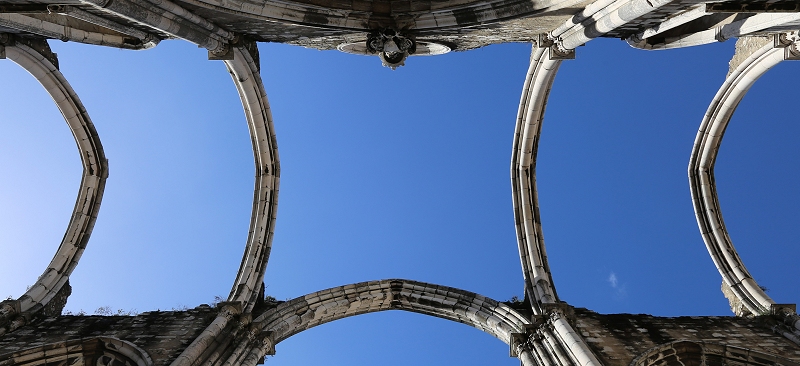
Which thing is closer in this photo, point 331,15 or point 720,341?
point 331,15

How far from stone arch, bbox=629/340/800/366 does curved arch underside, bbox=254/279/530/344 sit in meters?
2.74

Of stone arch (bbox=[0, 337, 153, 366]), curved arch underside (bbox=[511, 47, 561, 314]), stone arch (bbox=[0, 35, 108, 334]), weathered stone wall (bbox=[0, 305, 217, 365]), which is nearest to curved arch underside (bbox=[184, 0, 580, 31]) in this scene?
curved arch underside (bbox=[511, 47, 561, 314])

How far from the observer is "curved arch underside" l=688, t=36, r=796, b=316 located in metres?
15.2

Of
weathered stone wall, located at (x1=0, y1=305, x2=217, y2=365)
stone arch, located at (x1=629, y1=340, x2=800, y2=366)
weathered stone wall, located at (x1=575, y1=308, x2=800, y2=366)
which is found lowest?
weathered stone wall, located at (x1=0, y1=305, x2=217, y2=365)

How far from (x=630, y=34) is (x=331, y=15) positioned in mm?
5803

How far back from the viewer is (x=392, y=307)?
1667 centimetres

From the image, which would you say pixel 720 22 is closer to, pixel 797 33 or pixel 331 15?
pixel 797 33

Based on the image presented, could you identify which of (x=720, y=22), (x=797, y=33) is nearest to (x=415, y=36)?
(x=720, y=22)

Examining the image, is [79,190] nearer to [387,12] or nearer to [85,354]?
[85,354]

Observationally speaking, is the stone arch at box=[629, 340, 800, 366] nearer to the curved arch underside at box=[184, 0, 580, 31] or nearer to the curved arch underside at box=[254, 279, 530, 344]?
the curved arch underside at box=[254, 279, 530, 344]

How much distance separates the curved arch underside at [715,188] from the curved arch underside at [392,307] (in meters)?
5.29

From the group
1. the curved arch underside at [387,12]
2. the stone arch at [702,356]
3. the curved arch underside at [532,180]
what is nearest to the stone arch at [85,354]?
the curved arch underside at [387,12]

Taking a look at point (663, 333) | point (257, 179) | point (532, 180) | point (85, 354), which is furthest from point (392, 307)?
point (85, 354)

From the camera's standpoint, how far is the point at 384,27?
42.8 feet
